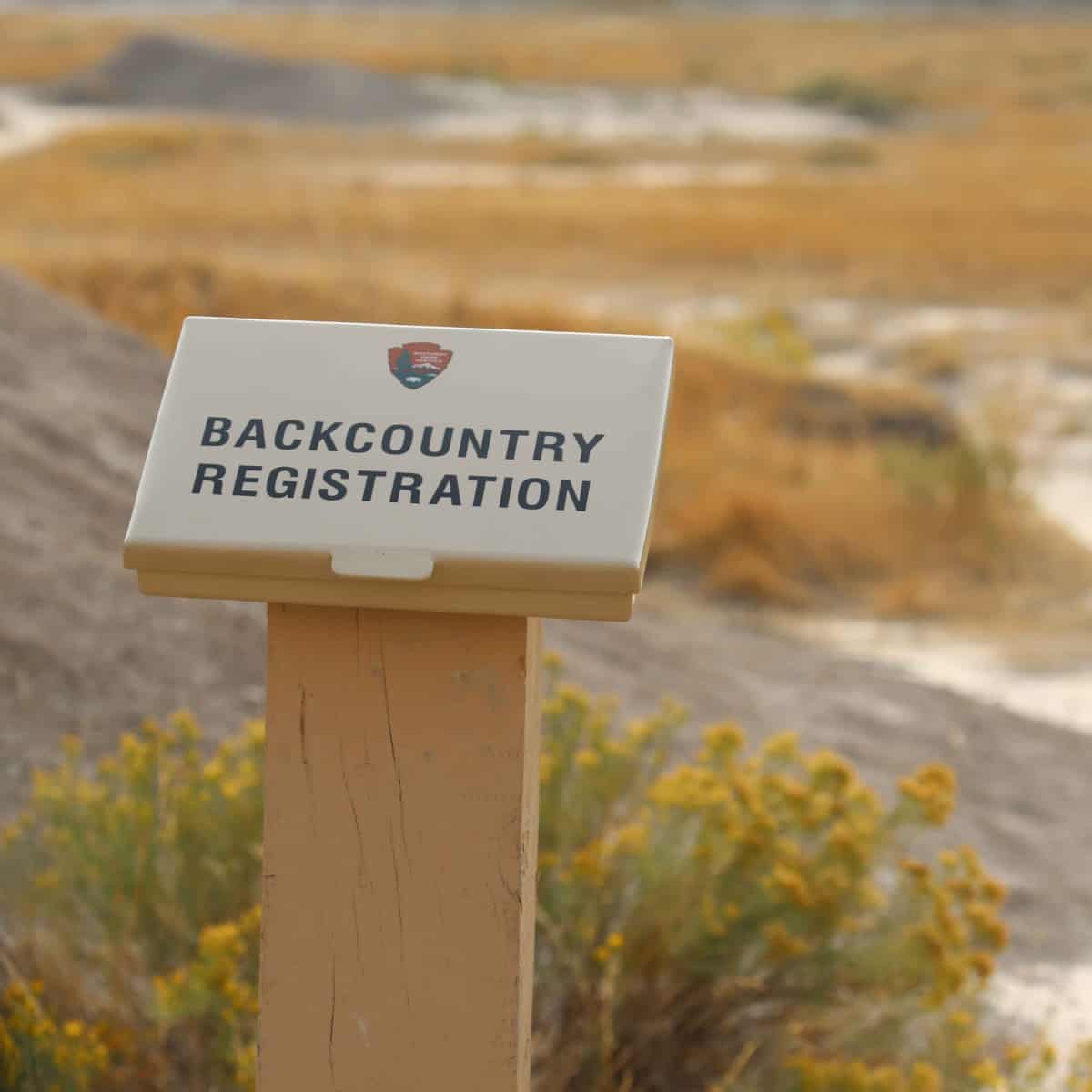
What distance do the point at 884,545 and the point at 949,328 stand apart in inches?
318

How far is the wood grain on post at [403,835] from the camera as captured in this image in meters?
2.08

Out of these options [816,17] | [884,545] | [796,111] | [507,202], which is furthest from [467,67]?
[884,545]

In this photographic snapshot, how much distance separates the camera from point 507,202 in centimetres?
2511

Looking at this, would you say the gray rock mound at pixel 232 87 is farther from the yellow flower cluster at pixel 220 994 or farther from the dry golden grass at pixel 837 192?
the yellow flower cluster at pixel 220 994

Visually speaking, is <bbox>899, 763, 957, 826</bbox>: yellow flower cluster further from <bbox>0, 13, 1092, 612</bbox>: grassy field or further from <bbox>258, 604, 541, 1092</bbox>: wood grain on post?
<bbox>0, 13, 1092, 612</bbox>: grassy field

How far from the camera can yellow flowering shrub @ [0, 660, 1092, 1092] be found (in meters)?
2.93

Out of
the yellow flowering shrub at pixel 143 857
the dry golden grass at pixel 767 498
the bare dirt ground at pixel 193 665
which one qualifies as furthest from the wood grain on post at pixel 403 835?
the dry golden grass at pixel 767 498

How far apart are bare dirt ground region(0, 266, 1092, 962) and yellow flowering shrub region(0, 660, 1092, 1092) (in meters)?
0.79

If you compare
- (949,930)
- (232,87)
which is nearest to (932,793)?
(949,930)

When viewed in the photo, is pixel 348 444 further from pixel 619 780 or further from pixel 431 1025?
pixel 619 780

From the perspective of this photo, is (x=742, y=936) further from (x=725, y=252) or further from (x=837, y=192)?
(x=837, y=192)

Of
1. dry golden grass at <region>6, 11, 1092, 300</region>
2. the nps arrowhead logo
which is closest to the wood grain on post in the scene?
the nps arrowhead logo

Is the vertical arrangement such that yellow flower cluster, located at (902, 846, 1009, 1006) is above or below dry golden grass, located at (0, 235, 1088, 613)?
below

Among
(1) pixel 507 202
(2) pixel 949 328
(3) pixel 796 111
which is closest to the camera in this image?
(2) pixel 949 328
